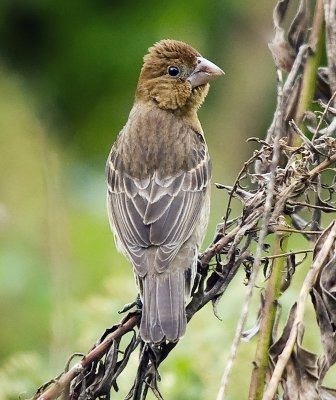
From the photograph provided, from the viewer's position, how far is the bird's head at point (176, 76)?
5484 mm

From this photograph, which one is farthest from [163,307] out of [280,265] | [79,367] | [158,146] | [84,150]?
[84,150]

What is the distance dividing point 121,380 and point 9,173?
4068 millimetres

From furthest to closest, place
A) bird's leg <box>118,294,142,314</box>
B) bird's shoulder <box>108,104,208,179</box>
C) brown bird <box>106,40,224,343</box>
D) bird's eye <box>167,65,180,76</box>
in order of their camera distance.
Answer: bird's eye <box>167,65,180,76</box> → bird's shoulder <box>108,104,208,179</box> → brown bird <box>106,40,224,343</box> → bird's leg <box>118,294,142,314</box>

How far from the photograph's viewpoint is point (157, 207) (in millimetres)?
4922

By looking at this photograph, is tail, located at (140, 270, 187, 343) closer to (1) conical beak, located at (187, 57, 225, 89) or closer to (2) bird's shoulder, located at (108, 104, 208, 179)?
(2) bird's shoulder, located at (108, 104, 208, 179)

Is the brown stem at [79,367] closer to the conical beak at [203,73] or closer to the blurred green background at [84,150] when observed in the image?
the blurred green background at [84,150]

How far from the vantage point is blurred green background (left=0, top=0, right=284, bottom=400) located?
498 centimetres

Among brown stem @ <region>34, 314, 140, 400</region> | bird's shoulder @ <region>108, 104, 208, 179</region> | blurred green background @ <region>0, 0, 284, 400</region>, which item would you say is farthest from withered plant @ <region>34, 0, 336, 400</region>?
bird's shoulder @ <region>108, 104, 208, 179</region>

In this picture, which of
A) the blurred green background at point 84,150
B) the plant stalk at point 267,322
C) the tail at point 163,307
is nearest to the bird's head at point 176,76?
the blurred green background at point 84,150

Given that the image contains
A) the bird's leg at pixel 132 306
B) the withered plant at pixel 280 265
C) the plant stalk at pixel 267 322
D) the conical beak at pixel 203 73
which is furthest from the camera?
the conical beak at pixel 203 73

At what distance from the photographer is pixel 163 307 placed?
4215 millimetres

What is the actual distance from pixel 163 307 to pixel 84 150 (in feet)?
18.0

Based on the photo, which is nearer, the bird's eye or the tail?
the tail

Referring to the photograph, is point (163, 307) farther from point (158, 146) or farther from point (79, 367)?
point (158, 146)
